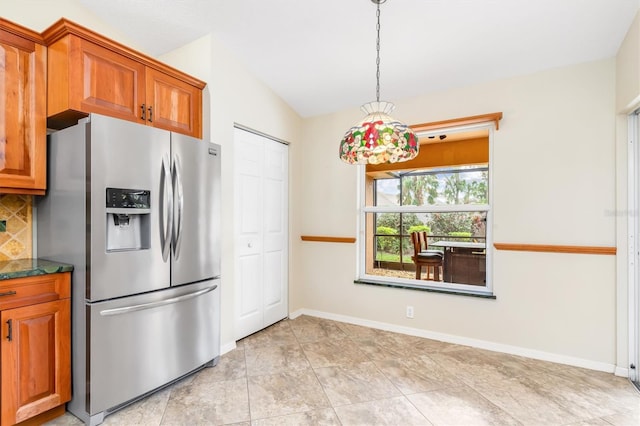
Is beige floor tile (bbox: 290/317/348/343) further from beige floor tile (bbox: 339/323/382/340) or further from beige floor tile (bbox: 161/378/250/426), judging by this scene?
beige floor tile (bbox: 161/378/250/426)

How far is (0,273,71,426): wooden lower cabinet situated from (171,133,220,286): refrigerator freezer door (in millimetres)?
639

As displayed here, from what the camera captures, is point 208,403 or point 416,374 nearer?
point 208,403

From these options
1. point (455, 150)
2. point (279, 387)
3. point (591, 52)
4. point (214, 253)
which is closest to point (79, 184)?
point (214, 253)

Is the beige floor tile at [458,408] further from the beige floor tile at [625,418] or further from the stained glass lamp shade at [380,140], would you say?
the stained glass lamp shade at [380,140]

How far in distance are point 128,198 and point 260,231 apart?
151 centimetres

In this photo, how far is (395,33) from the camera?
2.52m

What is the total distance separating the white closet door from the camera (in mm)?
3127

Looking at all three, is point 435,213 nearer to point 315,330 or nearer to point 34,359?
point 315,330

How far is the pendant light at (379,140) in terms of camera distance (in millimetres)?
1643

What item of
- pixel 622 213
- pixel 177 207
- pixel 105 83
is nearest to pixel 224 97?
pixel 105 83

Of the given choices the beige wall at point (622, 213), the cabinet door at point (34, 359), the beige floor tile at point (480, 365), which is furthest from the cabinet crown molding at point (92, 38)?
the beige wall at point (622, 213)

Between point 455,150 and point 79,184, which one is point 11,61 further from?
point 455,150

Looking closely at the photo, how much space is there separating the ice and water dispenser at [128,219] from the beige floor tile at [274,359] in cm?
127

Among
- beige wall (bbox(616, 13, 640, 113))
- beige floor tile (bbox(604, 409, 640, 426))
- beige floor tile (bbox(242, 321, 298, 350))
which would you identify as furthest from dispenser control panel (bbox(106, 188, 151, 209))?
beige wall (bbox(616, 13, 640, 113))
